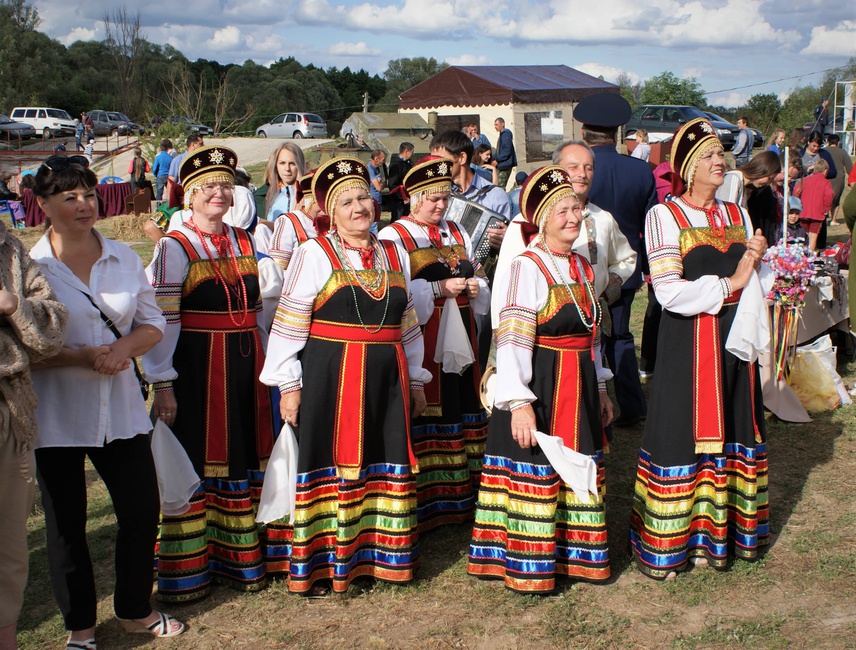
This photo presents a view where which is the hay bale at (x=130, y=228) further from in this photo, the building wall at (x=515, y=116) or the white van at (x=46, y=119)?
the white van at (x=46, y=119)

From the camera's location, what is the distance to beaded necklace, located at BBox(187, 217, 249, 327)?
12.7ft

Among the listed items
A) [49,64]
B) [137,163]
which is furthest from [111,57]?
[137,163]

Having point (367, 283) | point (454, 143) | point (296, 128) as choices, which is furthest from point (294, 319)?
point (296, 128)

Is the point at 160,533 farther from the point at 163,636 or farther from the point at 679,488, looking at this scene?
the point at 679,488

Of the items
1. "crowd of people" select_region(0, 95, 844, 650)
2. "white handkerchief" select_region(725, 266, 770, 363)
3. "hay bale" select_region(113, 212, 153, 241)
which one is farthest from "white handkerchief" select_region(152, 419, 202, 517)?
"hay bale" select_region(113, 212, 153, 241)

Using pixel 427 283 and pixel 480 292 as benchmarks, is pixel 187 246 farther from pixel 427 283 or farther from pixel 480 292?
pixel 480 292

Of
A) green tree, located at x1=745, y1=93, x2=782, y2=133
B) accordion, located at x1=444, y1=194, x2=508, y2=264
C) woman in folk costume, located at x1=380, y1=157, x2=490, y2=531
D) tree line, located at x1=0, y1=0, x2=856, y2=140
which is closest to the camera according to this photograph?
woman in folk costume, located at x1=380, y1=157, x2=490, y2=531

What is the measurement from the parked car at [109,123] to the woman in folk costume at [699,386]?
35142 millimetres

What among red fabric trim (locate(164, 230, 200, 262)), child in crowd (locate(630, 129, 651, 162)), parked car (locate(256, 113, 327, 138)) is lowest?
red fabric trim (locate(164, 230, 200, 262))

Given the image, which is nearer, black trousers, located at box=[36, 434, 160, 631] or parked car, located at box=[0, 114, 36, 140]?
black trousers, located at box=[36, 434, 160, 631]

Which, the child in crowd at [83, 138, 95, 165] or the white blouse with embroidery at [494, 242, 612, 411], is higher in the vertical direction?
the child in crowd at [83, 138, 95, 165]

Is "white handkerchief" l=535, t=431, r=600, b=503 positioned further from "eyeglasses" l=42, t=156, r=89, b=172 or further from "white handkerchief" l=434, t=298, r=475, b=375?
"eyeglasses" l=42, t=156, r=89, b=172

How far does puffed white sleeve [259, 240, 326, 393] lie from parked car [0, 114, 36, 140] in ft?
118

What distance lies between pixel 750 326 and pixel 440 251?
5.43 ft
